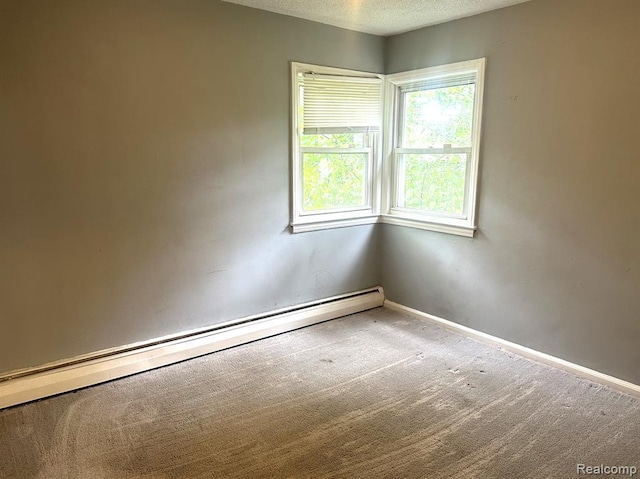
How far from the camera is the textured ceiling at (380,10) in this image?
9.59 feet

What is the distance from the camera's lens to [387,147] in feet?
12.9

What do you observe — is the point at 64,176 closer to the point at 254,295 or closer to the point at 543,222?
the point at 254,295

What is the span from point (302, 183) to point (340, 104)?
2.35ft

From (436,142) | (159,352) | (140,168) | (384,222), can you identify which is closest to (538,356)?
(384,222)

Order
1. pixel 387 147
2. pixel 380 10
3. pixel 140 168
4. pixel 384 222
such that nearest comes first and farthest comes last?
pixel 140 168
pixel 380 10
pixel 387 147
pixel 384 222

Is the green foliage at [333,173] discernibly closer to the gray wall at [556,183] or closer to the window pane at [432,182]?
the window pane at [432,182]

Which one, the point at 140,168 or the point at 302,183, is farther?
the point at 302,183

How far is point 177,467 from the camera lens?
2006 millimetres

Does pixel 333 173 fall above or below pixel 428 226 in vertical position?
above

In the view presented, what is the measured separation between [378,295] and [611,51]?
248cm

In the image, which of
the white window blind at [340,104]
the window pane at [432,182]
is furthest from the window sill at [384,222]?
the white window blind at [340,104]

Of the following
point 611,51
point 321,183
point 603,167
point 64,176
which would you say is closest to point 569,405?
point 603,167

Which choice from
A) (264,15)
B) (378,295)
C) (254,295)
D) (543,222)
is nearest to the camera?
(543,222)
